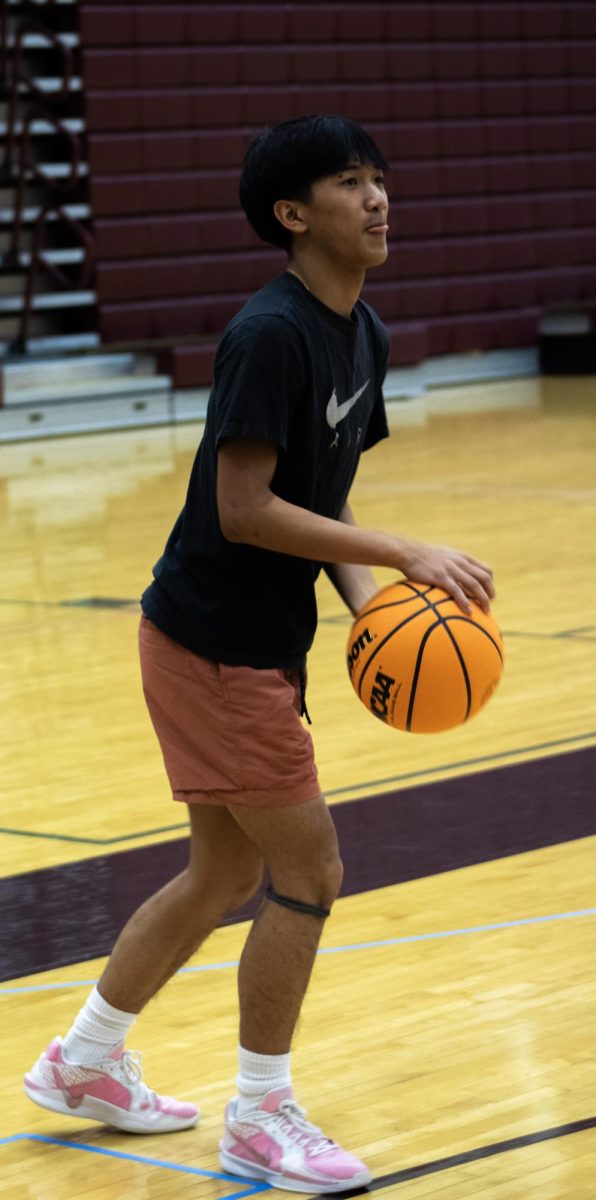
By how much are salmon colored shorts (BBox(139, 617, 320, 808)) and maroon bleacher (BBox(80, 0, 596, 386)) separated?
10624mm

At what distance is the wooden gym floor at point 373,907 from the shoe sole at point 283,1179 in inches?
0.7

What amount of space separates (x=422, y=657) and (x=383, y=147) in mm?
12572

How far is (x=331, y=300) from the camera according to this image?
2.55 meters

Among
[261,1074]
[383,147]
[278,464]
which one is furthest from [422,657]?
[383,147]

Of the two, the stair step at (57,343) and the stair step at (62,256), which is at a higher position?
the stair step at (62,256)

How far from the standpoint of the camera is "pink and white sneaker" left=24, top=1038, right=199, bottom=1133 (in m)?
2.67

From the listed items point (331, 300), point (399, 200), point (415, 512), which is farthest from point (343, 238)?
point (399, 200)

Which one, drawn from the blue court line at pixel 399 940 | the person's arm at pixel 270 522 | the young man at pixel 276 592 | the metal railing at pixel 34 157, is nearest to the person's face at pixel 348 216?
the young man at pixel 276 592

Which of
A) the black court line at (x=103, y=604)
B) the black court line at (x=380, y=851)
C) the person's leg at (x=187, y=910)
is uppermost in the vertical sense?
the person's leg at (x=187, y=910)

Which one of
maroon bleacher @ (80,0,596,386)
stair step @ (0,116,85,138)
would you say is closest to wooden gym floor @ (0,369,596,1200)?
stair step @ (0,116,85,138)

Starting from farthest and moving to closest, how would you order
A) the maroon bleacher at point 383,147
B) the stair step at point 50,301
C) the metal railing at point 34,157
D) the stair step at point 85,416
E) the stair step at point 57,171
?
the maroon bleacher at point 383,147 → the stair step at point 57,171 → the stair step at point 50,301 → the metal railing at point 34,157 → the stair step at point 85,416

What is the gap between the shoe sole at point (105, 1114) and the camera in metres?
2.67

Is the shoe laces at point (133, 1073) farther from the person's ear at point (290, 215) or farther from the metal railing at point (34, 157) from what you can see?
the metal railing at point (34, 157)

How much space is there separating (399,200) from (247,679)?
41.7 ft
